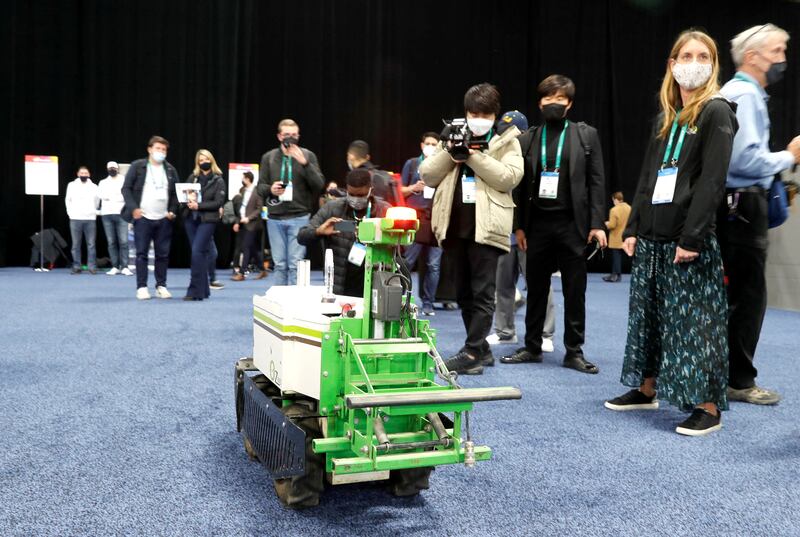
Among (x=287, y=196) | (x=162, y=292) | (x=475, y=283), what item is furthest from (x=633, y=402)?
(x=162, y=292)

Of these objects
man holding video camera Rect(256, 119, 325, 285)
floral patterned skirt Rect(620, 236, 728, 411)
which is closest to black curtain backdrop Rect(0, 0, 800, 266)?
man holding video camera Rect(256, 119, 325, 285)

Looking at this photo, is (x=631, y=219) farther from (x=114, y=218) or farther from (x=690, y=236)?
(x=114, y=218)

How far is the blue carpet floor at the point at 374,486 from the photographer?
1559 mm

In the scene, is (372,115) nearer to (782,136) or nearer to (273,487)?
(782,136)

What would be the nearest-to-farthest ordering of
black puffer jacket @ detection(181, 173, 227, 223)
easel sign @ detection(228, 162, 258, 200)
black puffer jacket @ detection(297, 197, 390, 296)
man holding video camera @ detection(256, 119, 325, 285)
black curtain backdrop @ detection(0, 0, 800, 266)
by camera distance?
1. black puffer jacket @ detection(297, 197, 390, 296)
2. man holding video camera @ detection(256, 119, 325, 285)
3. black puffer jacket @ detection(181, 173, 227, 223)
4. black curtain backdrop @ detection(0, 0, 800, 266)
5. easel sign @ detection(228, 162, 258, 200)

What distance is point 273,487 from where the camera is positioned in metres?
1.77

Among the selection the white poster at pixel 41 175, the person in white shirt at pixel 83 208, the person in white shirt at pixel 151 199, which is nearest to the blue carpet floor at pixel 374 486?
the person in white shirt at pixel 151 199

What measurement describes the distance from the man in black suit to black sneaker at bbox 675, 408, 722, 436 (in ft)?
3.28

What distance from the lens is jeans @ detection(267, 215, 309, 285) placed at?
4789mm

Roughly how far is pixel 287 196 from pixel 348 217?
123 cm

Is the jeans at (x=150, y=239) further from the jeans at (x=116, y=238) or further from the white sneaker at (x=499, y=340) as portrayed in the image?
the jeans at (x=116, y=238)

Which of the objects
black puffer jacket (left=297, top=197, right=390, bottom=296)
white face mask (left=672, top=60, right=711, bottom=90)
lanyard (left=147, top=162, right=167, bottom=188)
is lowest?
black puffer jacket (left=297, top=197, right=390, bottom=296)

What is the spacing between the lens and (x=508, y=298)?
4.23 m

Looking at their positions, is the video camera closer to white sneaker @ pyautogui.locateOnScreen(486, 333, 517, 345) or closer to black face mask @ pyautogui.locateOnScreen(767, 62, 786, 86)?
black face mask @ pyautogui.locateOnScreen(767, 62, 786, 86)
